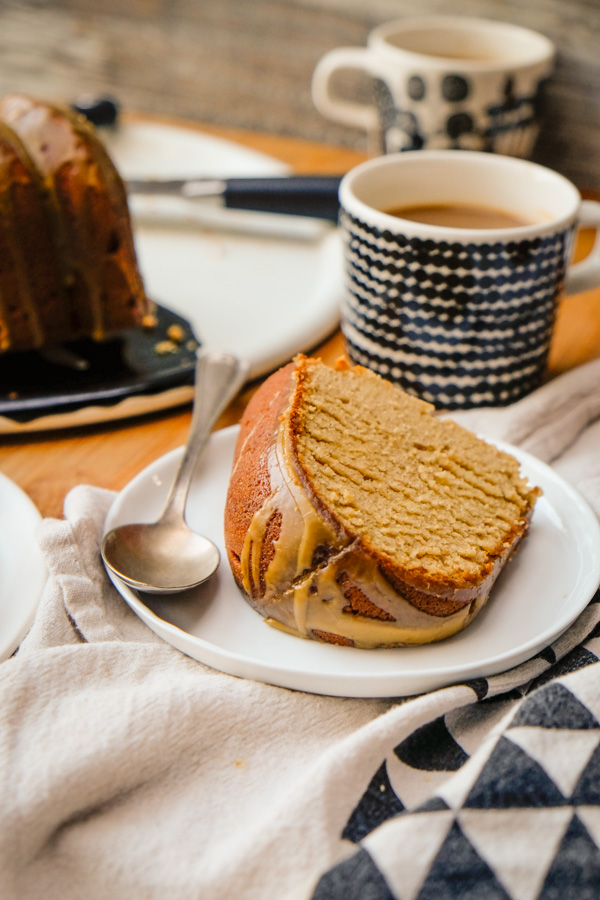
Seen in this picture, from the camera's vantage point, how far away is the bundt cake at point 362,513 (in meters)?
0.72

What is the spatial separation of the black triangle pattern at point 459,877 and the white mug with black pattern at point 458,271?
2.11ft

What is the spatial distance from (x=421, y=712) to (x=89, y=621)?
0.31m

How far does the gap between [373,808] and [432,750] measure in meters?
0.08

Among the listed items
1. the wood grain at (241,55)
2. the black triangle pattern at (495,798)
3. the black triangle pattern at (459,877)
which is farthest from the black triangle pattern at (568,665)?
the wood grain at (241,55)

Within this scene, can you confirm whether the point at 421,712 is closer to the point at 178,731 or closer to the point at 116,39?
the point at 178,731

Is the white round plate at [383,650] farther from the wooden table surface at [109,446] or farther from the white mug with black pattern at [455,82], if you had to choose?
the white mug with black pattern at [455,82]

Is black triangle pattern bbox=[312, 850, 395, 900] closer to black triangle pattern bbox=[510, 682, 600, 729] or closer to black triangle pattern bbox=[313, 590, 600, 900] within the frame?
black triangle pattern bbox=[313, 590, 600, 900]

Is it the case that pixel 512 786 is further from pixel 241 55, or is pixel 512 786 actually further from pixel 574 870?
pixel 241 55

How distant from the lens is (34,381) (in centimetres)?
115

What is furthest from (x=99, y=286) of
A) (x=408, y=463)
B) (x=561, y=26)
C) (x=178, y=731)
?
(x=561, y=26)

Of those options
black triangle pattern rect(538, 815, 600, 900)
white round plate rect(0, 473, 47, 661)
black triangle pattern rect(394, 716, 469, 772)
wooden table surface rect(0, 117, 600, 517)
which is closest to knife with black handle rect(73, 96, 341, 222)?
wooden table surface rect(0, 117, 600, 517)

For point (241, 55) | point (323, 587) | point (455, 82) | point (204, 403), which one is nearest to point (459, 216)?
point (455, 82)

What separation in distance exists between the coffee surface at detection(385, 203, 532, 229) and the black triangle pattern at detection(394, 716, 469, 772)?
28.9 inches

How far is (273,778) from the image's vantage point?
67 cm
